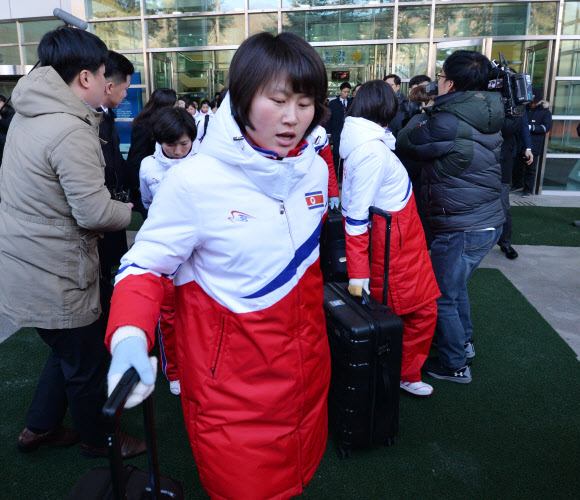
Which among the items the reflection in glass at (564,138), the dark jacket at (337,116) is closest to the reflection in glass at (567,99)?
the reflection in glass at (564,138)

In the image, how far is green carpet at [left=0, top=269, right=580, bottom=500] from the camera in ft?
7.81

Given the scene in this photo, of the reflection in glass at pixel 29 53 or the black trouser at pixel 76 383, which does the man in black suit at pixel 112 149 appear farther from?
the reflection in glass at pixel 29 53

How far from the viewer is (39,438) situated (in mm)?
2594

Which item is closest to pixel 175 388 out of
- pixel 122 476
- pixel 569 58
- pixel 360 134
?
pixel 360 134

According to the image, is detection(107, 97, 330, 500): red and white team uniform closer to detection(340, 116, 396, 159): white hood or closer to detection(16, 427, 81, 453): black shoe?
detection(340, 116, 396, 159): white hood

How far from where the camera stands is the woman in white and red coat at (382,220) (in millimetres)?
2590

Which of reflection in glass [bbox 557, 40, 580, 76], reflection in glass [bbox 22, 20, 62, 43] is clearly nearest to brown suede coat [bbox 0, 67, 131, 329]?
reflection in glass [bbox 557, 40, 580, 76]

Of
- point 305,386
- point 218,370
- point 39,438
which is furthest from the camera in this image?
point 39,438

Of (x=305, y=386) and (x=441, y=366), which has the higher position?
(x=305, y=386)

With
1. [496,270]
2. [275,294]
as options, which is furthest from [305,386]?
[496,270]

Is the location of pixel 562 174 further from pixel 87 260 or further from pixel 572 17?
pixel 87 260

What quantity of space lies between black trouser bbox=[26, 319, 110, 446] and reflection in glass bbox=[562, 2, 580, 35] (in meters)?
10.2

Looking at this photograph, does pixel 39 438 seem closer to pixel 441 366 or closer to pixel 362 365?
pixel 362 365

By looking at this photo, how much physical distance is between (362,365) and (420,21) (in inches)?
357
